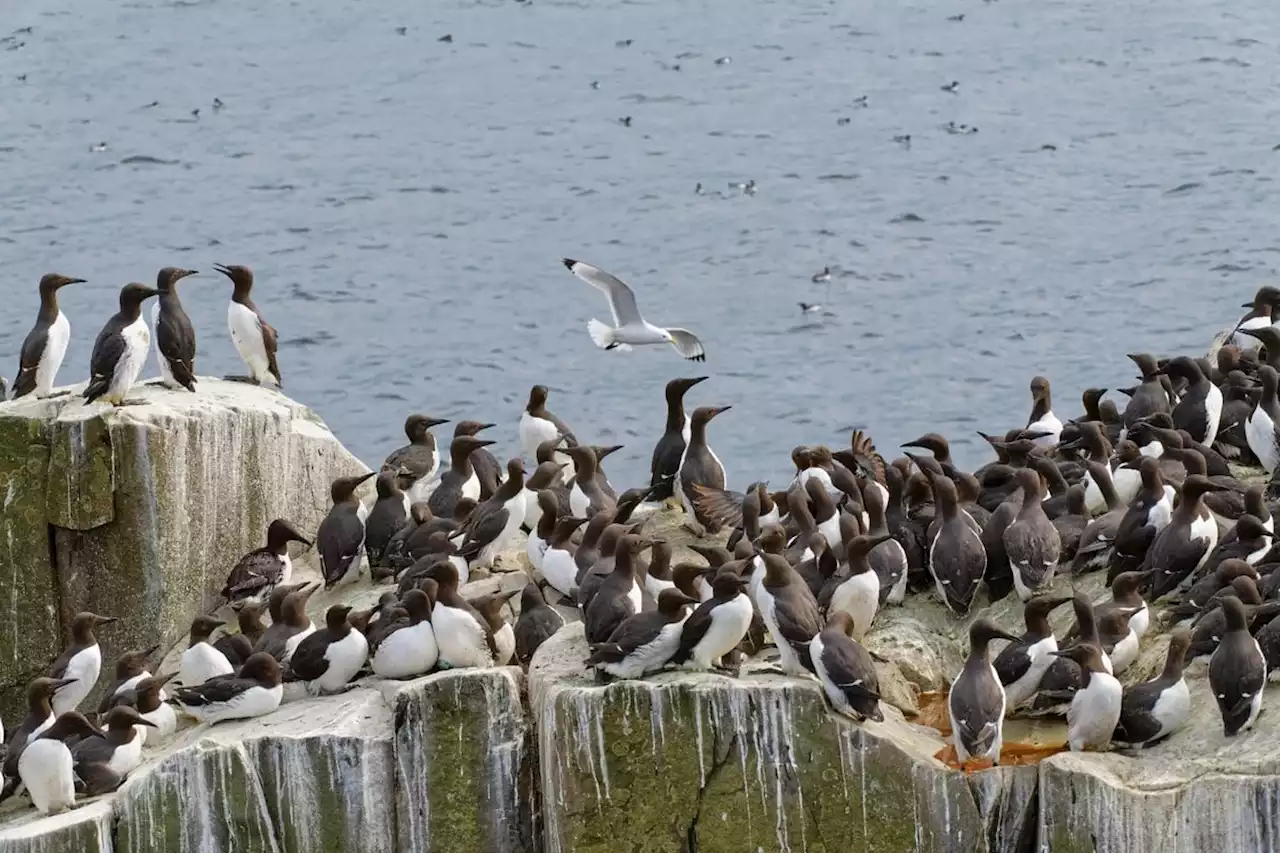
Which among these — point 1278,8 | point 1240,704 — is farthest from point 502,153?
point 1240,704

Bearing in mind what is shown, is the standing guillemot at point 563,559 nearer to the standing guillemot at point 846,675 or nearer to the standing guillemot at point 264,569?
the standing guillemot at point 264,569

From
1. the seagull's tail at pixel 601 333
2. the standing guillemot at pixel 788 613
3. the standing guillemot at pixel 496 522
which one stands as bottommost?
the seagull's tail at pixel 601 333

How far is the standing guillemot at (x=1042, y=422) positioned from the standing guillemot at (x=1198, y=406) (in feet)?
3.01

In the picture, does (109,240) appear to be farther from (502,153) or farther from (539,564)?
(539,564)

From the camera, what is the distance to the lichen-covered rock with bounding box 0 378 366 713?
1322 centimetres

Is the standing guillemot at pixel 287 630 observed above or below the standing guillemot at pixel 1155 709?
below

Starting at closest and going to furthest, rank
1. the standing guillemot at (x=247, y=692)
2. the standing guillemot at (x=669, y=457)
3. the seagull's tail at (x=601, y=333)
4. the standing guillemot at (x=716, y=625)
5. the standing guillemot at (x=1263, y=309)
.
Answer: the standing guillemot at (x=716, y=625), the standing guillemot at (x=247, y=692), the standing guillemot at (x=669, y=457), the standing guillemot at (x=1263, y=309), the seagull's tail at (x=601, y=333)

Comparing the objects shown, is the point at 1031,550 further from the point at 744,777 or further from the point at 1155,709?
the point at 744,777

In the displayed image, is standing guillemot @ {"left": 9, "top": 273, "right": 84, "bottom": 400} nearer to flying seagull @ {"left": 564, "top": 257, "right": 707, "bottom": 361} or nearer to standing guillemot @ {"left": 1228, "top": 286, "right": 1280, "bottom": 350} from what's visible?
flying seagull @ {"left": 564, "top": 257, "right": 707, "bottom": 361}

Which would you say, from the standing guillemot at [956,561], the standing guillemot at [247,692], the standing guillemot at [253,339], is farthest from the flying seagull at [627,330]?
the standing guillemot at [247,692]

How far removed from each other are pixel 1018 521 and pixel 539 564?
282 cm

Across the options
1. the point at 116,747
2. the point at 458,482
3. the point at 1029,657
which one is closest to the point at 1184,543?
the point at 1029,657

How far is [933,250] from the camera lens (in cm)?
2967

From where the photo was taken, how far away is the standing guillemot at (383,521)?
44.5 feet
